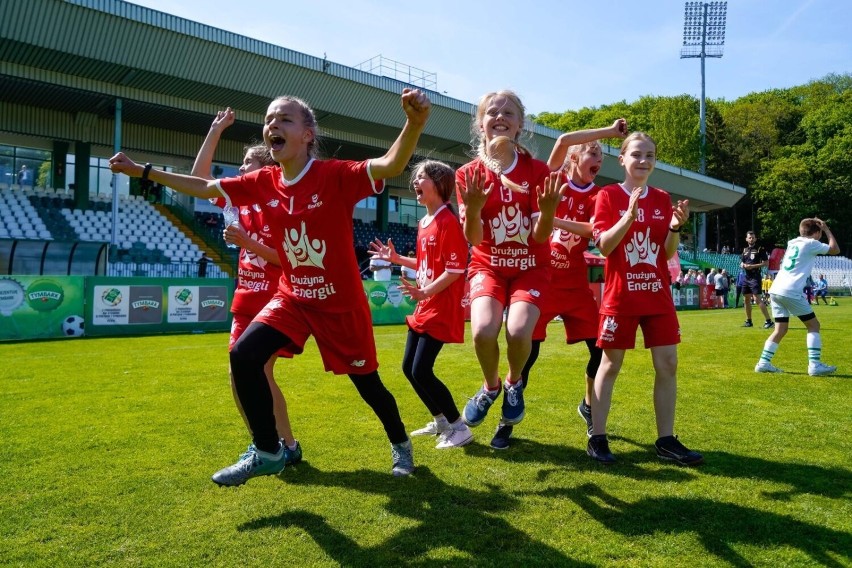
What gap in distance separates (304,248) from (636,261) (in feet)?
7.35

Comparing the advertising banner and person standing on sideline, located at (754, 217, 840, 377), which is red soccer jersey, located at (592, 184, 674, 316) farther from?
the advertising banner

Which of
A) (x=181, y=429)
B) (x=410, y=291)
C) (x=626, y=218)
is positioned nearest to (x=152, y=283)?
(x=181, y=429)

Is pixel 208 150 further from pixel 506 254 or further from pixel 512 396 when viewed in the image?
Answer: pixel 512 396

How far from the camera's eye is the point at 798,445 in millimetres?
4641

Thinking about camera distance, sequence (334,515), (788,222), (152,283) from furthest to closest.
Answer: (788,222), (152,283), (334,515)

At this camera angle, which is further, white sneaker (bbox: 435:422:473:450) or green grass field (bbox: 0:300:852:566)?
white sneaker (bbox: 435:422:473:450)

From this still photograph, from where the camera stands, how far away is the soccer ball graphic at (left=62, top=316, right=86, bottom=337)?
1452 centimetres

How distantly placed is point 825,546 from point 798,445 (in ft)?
6.56

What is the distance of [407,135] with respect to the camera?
3307 millimetres

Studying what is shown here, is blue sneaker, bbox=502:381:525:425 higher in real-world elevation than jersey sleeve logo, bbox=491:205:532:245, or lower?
lower

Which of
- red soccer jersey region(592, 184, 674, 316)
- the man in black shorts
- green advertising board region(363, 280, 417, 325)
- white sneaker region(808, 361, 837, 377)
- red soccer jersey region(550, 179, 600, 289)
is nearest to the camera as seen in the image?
red soccer jersey region(592, 184, 674, 316)

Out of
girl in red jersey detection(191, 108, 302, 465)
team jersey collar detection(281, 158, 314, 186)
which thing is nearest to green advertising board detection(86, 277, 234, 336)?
girl in red jersey detection(191, 108, 302, 465)

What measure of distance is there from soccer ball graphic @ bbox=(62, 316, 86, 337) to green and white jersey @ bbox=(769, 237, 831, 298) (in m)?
14.0

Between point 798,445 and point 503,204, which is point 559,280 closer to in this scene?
point 503,204
